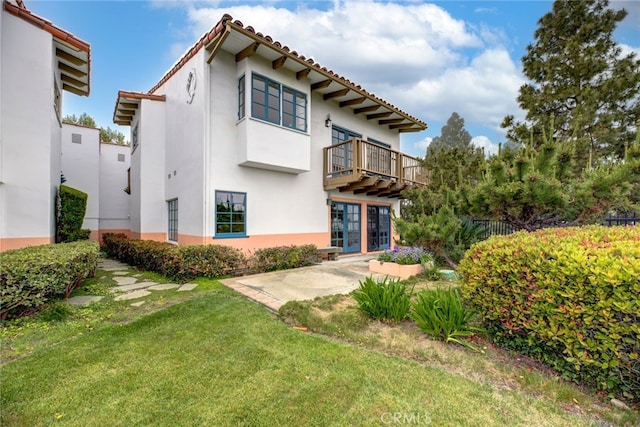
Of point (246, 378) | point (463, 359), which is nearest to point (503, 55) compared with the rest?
point (463, 359)

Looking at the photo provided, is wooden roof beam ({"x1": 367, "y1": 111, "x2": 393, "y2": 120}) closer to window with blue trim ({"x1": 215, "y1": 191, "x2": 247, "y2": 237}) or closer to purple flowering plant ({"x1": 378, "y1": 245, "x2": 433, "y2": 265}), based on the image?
purple flowering plant ({"x1": 378, "y1": 245, "x2": 433, "y2": 265})

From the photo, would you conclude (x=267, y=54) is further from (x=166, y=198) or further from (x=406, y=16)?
(x=166, y=198)

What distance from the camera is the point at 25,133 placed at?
640cm

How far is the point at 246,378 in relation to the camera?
8.73 ft

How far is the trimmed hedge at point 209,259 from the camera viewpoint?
6.64 m

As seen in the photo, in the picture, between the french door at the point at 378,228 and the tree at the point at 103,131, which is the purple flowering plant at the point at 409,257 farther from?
the tree at the point at 103,131

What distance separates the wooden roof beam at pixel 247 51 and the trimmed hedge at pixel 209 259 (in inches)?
209

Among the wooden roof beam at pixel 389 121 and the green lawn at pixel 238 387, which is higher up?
the wooden roof beam at pixel 389 121

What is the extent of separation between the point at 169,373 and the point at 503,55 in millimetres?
13982

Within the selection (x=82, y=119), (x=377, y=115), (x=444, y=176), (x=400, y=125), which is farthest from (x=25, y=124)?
(x=82, y=119)

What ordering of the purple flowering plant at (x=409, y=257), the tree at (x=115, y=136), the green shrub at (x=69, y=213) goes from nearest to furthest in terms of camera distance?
the purple flowering plant at (x=409, y=257)
the green shrub at (x=69, y=213)
the tree at (x=115, y=136)

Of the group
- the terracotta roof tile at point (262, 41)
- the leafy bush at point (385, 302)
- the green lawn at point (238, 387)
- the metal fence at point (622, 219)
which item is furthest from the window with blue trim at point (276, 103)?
the metal fence at point (622, 219)

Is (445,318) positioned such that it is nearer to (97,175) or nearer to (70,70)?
(70,70)

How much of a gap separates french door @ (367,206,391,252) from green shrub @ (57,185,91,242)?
34.3ft
